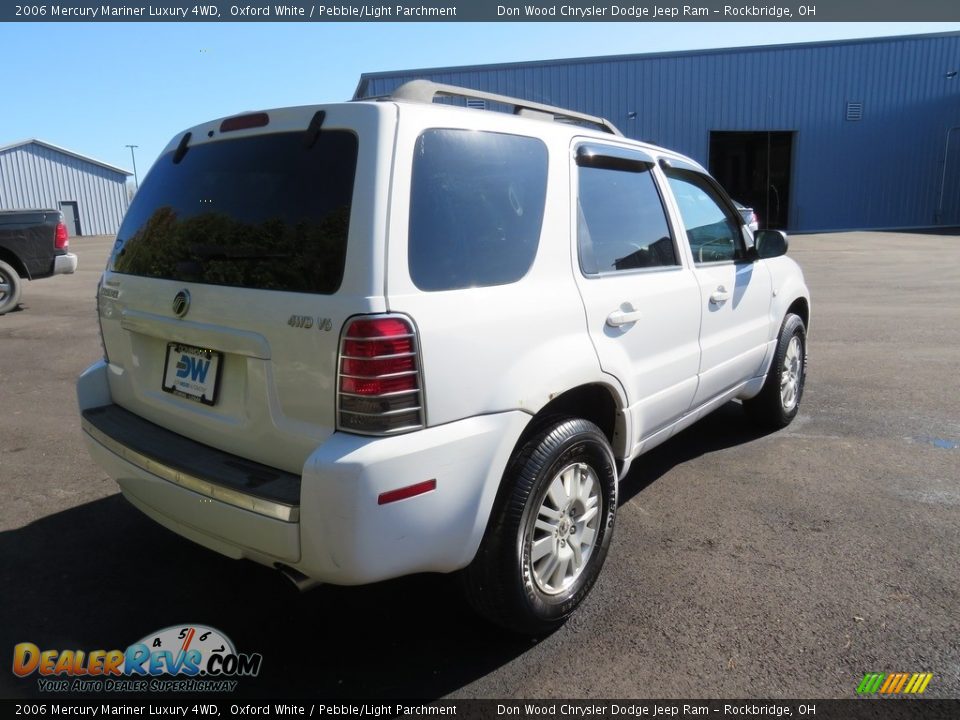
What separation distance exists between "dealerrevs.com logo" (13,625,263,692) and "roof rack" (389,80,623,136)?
83.9 inches

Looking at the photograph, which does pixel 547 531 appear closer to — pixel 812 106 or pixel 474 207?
pixel 474 207

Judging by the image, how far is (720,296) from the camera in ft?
12.9

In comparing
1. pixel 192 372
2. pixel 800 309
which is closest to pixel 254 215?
pixel 192 372

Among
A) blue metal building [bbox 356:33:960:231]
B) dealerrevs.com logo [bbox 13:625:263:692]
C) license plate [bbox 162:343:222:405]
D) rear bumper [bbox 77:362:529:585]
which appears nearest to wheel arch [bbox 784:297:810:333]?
rear bumper [bbox 77:362:529:585]

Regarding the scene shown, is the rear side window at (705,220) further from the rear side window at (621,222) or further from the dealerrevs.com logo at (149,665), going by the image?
the dealerrevs.com logo at (149,665)

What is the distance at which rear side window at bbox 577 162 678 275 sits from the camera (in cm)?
300

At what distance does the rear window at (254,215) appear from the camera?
2275mm

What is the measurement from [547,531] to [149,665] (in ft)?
5.07

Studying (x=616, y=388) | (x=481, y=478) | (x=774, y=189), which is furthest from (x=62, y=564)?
(x=774, y=189)

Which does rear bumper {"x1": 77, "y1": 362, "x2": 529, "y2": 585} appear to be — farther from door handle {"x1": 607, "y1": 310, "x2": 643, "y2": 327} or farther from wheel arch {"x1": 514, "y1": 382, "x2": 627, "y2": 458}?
door handle {"x1": 607, "y1": 310, "x2": 643, "y2": 327}

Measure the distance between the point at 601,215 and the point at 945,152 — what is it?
103 ft

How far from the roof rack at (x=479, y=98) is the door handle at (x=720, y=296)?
1.02 meters

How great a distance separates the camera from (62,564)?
10.7 feet

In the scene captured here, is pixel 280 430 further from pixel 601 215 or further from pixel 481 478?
pixel 601 215
